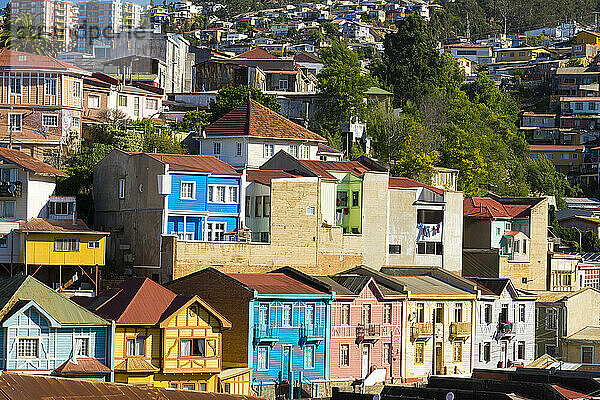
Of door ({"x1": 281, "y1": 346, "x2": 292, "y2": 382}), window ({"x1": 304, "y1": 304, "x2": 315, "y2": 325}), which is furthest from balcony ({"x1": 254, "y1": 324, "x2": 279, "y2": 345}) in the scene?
window ({"x1": 304, "y1": 304, "x2": 315, "y2": 325})

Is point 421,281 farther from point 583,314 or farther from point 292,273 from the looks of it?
point 583,314

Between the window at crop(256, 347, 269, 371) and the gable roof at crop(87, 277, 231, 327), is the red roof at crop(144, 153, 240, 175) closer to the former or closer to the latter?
the gable roof at crop(87, 277, 231, 327)

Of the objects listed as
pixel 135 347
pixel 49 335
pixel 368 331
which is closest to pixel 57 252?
pixel 135 347

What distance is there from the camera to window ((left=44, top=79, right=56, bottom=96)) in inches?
2371

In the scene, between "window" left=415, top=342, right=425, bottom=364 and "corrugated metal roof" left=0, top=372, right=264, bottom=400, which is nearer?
"corrugated metal roof" left=0, top=372, right=264, bottom=400

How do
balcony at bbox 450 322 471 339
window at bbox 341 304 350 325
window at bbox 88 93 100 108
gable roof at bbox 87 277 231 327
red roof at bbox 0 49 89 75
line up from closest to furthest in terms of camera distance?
1. gable roof at bbox 87 277 231 327
2. window at bbox 341 304 350 325
3. balcony at bbox 450 322 471 339
4. red roof at bbox 0 49 89 75
5. window at bbox 88 93 100 108

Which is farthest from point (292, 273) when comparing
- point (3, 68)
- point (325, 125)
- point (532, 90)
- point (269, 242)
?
point (532, 90)

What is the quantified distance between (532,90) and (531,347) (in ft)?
266

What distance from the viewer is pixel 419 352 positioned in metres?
53.0

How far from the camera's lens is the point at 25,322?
40125mm

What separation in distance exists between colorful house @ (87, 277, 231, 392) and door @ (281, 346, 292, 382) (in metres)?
3.37

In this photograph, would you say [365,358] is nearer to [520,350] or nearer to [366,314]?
[366,314]

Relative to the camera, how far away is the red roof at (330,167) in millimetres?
56969

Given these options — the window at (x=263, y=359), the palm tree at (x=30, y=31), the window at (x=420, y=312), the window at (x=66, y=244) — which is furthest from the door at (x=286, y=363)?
the palm tree at (x=30, y=31)
